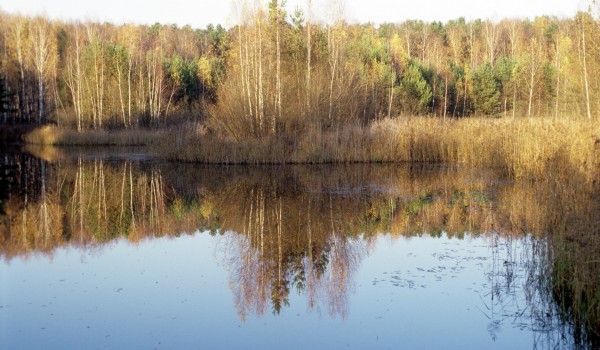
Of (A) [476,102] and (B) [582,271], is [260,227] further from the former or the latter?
(A) [476,102]

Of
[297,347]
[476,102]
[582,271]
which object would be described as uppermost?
[476,102]

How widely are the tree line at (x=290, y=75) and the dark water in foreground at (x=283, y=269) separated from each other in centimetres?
557

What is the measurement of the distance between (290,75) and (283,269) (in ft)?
56.2

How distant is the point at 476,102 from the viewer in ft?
143

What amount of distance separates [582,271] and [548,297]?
67 cm

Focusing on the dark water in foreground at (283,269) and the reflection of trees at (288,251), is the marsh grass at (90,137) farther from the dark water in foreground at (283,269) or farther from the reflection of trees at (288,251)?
the reflection of trees at (288,251)

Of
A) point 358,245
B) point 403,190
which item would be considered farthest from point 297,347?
point 403,190

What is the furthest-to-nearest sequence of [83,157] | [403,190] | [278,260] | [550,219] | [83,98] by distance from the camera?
[83,98] < [83,157] < [403,190] < [278,260] < [550,219]

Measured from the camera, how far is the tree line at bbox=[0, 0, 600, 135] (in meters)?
21.1

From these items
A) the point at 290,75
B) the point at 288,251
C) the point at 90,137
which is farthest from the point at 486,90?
the point at 288,251

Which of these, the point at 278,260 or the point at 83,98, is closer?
the point at 278,260

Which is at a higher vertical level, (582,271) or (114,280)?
(582,271)

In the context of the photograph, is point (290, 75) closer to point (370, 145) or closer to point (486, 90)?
point (370, 145)

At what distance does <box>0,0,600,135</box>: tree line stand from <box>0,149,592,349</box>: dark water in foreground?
219 inches
